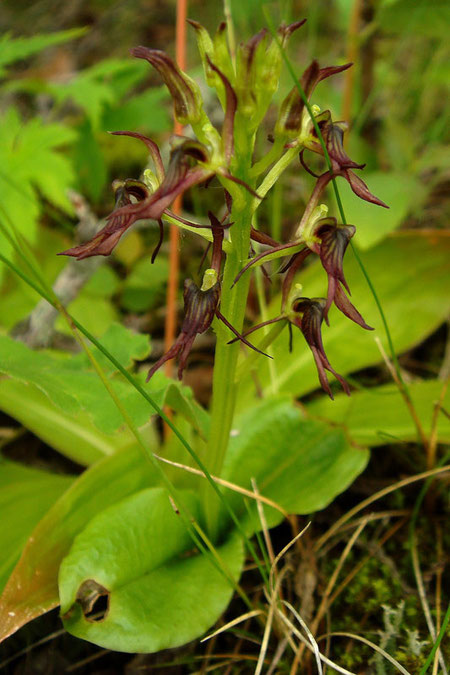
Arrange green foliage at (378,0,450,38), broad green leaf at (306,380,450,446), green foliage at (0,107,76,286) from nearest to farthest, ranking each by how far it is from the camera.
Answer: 1. broad green leaf at (306,380,450,446)
2. green foliage at (0,107,76,286)
3. green foliage at (378,0,450,38)

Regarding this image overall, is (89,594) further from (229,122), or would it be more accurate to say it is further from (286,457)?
(229,122)

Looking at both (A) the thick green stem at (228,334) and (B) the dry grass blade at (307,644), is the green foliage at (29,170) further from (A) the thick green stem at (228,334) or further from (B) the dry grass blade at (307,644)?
(B) the dry grass blade at (307,644)

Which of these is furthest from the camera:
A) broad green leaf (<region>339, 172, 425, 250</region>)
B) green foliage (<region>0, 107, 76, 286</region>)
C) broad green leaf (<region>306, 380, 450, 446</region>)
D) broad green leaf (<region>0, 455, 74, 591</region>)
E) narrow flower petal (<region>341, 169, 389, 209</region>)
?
broad green leaf (<region>339, 172, 425, 250</region>)

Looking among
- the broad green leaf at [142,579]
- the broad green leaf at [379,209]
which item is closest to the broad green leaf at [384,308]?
the broad green leaf at [379,209]

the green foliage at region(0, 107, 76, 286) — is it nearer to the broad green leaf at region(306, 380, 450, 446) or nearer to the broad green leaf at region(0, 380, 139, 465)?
the broad green leaf at region(0, 380, 139, 465)

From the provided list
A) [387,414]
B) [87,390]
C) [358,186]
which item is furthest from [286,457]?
[358,186]

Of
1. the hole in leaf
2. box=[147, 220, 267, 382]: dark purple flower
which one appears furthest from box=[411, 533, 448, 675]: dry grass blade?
box=[147, 220, 267, 382]: dark purple flower
